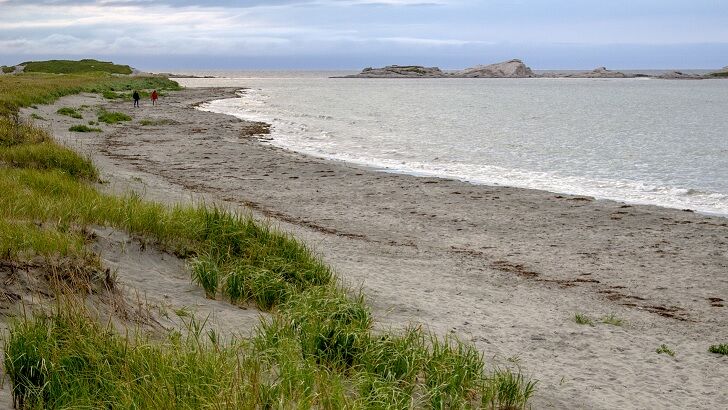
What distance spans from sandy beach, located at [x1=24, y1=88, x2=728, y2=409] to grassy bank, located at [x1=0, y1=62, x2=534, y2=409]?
1.69 ft

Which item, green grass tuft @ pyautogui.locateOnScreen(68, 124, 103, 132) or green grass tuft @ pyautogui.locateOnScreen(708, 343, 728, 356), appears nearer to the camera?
green grass tuft @ pyautogui.locateOnScreen(708, 343, 728, 356)

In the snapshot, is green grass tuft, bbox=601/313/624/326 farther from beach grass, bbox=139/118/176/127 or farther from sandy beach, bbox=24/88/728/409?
beach grass, bbox=139/118/176/127

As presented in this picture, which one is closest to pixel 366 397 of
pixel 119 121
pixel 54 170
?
pixel 54 170

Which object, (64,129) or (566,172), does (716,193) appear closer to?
(566,172)

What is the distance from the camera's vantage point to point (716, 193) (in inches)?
863

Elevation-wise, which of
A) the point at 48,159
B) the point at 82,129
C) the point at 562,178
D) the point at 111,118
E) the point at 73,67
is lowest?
the point at 562,178

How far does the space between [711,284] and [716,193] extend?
38.3ft

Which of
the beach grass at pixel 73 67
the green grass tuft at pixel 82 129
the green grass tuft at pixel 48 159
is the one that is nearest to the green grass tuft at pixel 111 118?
the green grass tuft at pixel 82 129

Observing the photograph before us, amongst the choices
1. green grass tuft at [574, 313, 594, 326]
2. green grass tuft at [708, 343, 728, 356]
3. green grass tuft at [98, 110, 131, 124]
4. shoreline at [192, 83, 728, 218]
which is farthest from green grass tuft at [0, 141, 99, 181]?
green grass tuft at [98, 110, 131, 124]

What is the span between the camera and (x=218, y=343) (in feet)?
19.0

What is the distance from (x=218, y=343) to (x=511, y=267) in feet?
25.7

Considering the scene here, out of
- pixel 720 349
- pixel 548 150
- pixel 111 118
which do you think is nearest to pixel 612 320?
pixel 720 349

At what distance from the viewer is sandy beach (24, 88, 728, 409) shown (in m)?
7.84

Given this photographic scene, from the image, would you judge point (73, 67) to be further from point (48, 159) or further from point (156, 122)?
point (48, 159)
